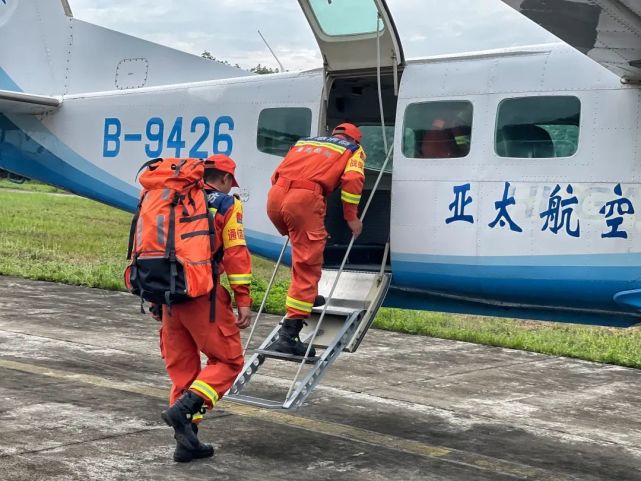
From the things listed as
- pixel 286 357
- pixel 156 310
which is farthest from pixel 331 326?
pixel 156 310

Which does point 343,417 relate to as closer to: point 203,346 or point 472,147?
point 203,346

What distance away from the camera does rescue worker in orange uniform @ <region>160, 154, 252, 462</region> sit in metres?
6.48

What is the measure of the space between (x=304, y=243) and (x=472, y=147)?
1660 millimetres

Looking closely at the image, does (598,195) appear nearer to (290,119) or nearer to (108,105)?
(290,119)

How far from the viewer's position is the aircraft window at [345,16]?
8.23 meters

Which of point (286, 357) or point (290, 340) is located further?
point (290, 340)

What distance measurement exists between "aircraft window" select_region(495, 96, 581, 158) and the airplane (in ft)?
0.04

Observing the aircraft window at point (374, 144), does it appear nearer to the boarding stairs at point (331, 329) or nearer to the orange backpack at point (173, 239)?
the boarding stairs at point (331, 329)

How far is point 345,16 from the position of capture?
8.37 m

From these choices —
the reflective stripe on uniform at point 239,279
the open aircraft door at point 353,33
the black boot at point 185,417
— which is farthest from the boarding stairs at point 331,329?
the open aircraft door at point 353,33

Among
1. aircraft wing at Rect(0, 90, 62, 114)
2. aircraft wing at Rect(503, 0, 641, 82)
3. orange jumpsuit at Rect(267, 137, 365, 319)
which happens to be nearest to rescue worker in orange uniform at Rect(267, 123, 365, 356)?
orange jumpsuit at Rect(267, 137, 365, 319)

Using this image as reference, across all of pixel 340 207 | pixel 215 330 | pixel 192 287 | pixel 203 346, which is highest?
pixel 340 207

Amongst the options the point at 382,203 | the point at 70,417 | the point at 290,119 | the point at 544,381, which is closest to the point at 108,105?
the point at 290,119

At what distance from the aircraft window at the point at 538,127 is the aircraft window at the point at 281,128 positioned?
1.99 meters
